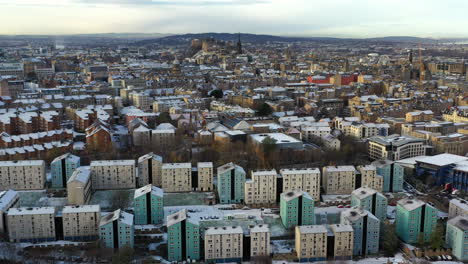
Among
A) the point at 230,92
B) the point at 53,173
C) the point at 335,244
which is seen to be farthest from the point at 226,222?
the point at 230,92

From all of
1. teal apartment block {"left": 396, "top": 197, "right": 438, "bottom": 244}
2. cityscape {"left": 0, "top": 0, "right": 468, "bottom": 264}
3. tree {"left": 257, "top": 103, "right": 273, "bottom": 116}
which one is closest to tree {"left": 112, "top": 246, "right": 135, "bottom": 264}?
cityscape {"left": 0, "top": 0, "right": 468, "bottom": 264}

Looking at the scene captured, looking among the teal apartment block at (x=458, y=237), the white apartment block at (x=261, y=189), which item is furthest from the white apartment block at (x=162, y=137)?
the teal apartment block at (x=458, y=237)

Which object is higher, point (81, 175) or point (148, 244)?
point (81, 175)

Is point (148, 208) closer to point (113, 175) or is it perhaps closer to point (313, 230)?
point (113, 175)

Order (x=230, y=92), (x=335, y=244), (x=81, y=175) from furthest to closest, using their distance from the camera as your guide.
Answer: (x=230, y=92) → (x=81, y=175) → (x=335, y=244)

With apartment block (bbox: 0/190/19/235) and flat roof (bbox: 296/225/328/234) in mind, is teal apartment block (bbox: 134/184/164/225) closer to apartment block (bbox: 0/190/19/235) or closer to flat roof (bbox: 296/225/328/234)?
apartment block (bbox: 0/190/19/235)

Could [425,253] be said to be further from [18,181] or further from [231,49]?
[231,49]

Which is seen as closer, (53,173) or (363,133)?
(53,173)

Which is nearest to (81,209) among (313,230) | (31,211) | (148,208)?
(31,211)
